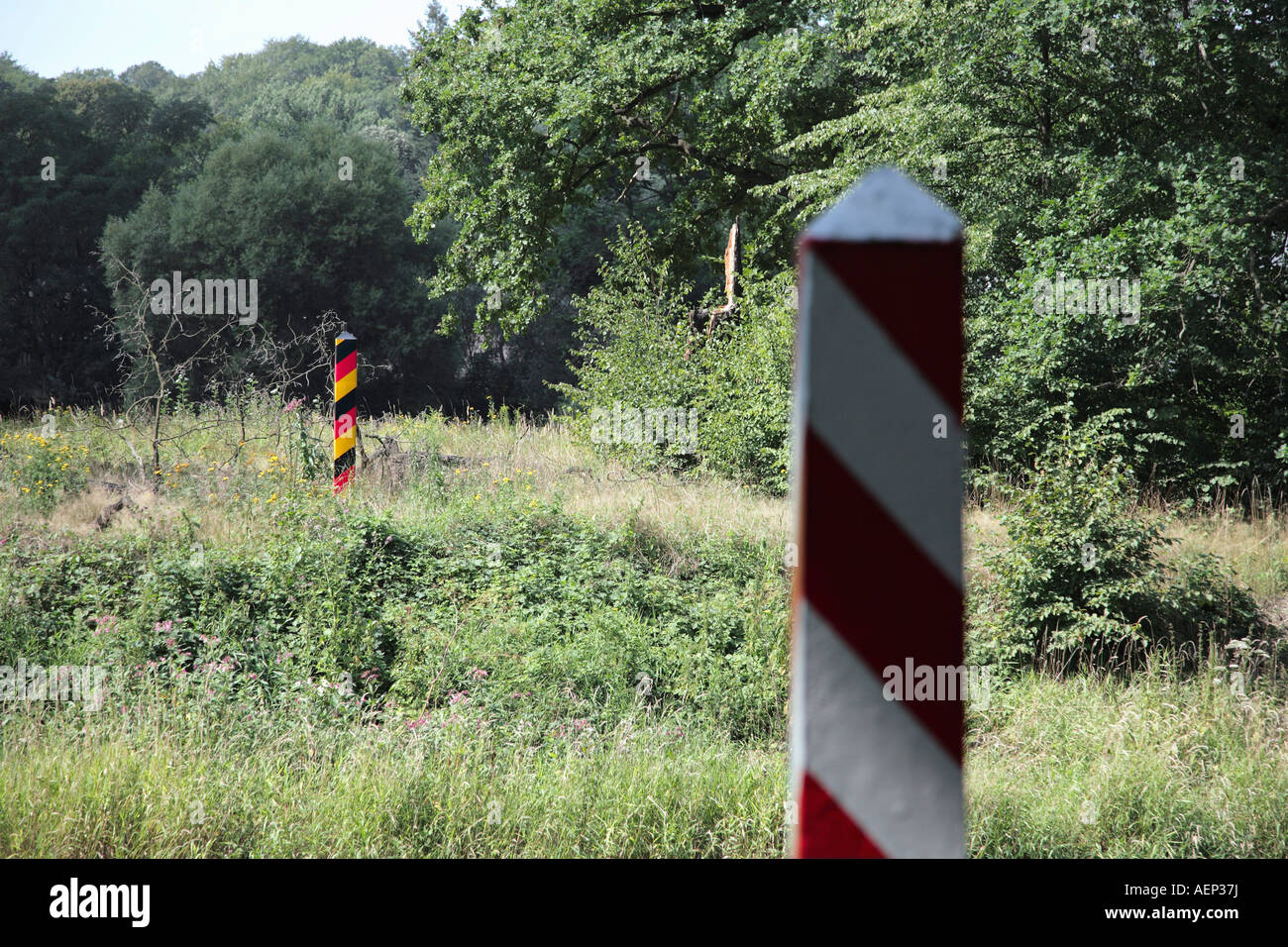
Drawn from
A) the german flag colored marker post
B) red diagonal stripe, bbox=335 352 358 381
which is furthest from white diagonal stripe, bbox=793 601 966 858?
red diagonal stripe, bbox=335 352 358 381

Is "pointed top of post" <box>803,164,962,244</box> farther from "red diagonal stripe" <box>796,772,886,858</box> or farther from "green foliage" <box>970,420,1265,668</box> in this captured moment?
"green foliage" <box>970,420,1265,668</box>

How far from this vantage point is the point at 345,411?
9.18 m

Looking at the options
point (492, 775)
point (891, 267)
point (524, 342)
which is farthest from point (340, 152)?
point (891, 267)

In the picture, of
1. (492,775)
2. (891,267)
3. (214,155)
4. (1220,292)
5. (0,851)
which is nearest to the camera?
(891,267)

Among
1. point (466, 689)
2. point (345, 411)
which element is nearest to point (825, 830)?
point (466, 689)

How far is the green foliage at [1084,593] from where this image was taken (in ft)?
20.1

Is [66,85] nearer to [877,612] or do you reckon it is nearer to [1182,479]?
[1182,479]

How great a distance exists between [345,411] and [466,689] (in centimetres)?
481

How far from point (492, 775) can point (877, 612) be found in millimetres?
3354

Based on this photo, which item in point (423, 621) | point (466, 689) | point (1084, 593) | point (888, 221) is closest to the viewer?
point (888, 221)

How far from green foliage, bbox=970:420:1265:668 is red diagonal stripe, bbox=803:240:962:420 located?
5.75 meters

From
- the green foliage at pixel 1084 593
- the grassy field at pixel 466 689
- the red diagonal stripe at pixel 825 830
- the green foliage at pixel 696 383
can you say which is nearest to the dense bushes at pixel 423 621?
the grassy field at pixel 466 689

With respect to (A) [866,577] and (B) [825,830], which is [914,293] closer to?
(A) [866,577]

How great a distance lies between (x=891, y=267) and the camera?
89 cm
